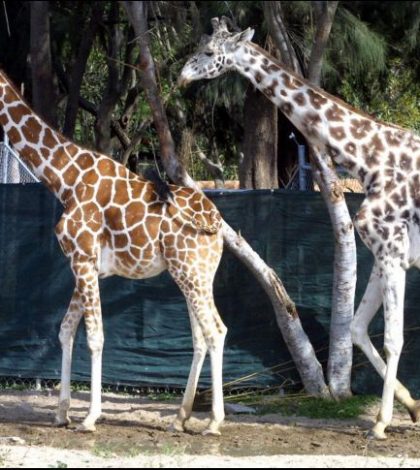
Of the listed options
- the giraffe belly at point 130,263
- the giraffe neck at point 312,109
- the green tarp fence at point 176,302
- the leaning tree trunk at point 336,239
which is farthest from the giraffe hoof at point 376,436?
the giraffe belly at point 130,263

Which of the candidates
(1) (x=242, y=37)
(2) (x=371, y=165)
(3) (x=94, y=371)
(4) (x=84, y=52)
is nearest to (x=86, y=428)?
(3) (x=94, y=371)

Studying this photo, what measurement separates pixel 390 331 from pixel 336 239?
117cm

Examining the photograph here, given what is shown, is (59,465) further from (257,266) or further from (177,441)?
(257,266)

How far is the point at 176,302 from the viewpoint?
33.1 feet

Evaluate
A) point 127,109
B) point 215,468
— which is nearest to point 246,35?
point 215,468

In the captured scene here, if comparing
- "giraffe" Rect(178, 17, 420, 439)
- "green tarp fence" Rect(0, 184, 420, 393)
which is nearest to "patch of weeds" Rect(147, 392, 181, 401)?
"green tarp fence" Rect(0, 184, 420, 393)

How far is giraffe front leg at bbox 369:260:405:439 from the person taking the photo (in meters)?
8.21

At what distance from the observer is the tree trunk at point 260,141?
45.4 feet

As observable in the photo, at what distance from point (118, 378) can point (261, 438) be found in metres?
2.31

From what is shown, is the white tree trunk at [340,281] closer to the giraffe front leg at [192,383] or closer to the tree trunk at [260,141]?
the giraffe front leg at [192,383]

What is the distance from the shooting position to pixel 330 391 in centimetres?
955

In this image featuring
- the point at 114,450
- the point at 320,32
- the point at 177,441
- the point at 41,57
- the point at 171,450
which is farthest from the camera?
the point at 41,57

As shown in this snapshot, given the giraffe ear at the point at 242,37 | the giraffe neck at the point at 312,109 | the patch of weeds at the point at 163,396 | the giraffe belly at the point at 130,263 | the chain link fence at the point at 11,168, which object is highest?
the giraffe ear at the point at 242,37

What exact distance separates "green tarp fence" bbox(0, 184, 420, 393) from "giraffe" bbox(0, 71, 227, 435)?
1213 mm
